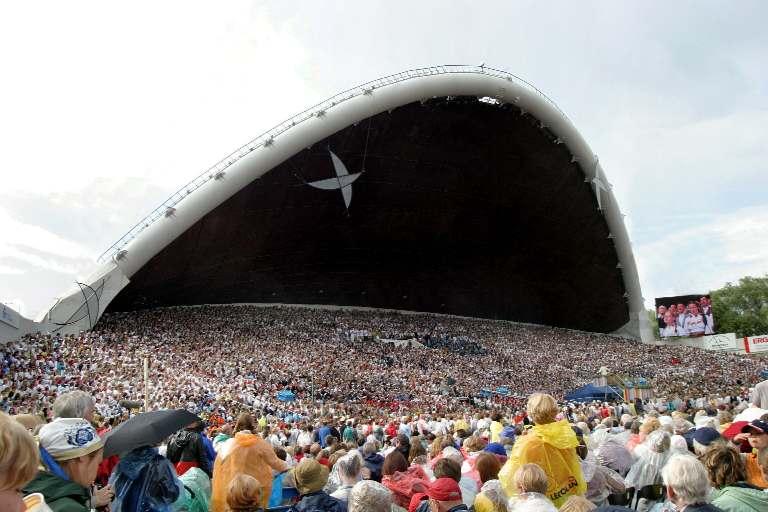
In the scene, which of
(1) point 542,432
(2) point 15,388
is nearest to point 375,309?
(2) point 15,388

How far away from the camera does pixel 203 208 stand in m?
27.1

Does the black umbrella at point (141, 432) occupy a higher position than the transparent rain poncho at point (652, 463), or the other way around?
the black umbrella at point (141, 432)

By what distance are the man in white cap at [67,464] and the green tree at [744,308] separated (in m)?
78.6

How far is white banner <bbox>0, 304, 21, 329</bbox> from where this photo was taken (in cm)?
2148

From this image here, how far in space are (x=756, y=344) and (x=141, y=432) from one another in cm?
6641

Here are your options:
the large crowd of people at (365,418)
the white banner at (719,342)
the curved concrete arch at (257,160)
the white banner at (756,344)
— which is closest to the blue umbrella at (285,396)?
the large crowd of people at (365,418)

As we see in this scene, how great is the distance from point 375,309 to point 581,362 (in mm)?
13565

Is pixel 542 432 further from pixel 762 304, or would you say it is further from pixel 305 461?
pixel 762 304

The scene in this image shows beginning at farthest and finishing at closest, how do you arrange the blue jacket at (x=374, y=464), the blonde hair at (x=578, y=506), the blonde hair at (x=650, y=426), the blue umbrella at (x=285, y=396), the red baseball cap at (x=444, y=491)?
the blue umbrella at (x=285, y=396), the blonde hair at (x=650, y=426), the blue jacket at (x=374, y=464), the red baseball cap at (x=444, y=491), the blonde hair at (x=578, y=506)

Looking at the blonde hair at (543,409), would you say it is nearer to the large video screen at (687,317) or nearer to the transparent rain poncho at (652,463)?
the transparent rain poncho at (652,463)

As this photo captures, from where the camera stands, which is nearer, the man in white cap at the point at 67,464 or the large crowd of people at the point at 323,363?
the man in white cap at the point at 67,464

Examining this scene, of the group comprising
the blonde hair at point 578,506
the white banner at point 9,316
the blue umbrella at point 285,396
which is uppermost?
the white banner at point 9,316

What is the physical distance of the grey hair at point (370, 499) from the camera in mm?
3424

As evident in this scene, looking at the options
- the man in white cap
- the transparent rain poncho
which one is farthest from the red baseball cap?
the transparent rain poncho
